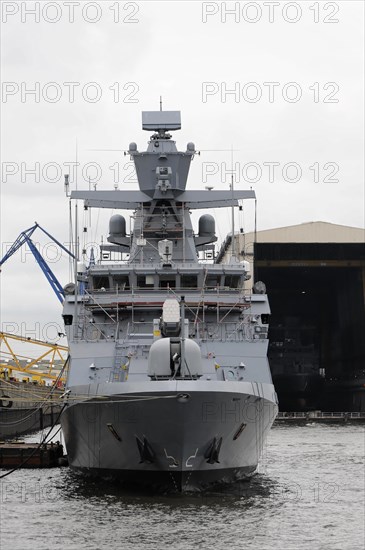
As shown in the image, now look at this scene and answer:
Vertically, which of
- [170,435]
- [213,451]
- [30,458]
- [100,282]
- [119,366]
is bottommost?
[30,458]

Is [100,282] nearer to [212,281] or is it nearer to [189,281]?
[189,281]

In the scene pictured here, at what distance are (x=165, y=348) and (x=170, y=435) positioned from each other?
7.36ft

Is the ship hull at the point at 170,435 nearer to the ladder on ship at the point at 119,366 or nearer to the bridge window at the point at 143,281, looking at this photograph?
the ladder on ship at the point at 119,366

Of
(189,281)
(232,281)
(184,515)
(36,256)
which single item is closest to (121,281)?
(189,281)

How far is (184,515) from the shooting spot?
838 inches

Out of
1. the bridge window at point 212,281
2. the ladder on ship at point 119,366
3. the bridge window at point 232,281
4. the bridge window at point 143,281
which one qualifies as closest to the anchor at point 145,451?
the ladder on ship at point 119,366

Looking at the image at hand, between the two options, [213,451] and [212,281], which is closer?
[213,451]

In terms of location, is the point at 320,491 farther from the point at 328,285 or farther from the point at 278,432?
the point at 328,285

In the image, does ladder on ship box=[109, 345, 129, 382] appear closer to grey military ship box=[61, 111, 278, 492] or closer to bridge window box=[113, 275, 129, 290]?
grey military ship box=[61, 111, 278, 492]

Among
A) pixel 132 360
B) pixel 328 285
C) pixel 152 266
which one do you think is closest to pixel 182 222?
pixel 152 266

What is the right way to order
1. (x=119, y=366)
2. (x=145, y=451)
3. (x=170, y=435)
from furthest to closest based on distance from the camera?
(x=119, y=366) → (x=145, y=451) → (x=170, y=435)

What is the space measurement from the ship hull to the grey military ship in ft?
0.10

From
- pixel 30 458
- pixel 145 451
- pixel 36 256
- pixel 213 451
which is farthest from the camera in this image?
pixel 36 256

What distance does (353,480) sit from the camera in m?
30.4
